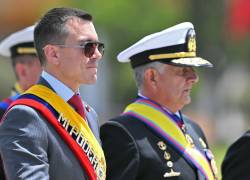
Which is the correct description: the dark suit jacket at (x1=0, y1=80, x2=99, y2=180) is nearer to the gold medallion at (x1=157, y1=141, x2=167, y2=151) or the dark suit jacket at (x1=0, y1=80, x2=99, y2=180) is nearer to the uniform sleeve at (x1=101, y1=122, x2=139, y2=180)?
the uniform sleeve at (x1=101, y1=122, x2=139, y2=180)

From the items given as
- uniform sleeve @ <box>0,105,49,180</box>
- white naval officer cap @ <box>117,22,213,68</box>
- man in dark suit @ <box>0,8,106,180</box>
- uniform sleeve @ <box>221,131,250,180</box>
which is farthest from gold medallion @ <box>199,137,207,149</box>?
uniform sleeve @ <box>0,105,49,180</box>

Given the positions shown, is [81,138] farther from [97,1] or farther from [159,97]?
[97,1]

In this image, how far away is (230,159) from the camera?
5.48 m

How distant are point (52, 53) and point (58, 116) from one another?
0.37m

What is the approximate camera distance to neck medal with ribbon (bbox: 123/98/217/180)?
18.2ft

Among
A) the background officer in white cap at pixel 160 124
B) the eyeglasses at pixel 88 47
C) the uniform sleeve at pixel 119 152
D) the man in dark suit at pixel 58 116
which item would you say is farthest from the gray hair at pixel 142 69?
the eyeglasses at pixel 88 47

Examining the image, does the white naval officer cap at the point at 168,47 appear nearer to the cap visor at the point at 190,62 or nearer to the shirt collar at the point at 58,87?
the cap visor at the point at 190,62

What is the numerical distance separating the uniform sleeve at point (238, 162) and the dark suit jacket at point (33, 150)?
1.41 meters

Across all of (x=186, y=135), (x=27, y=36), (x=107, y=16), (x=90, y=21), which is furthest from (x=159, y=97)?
(x=107, y=16)

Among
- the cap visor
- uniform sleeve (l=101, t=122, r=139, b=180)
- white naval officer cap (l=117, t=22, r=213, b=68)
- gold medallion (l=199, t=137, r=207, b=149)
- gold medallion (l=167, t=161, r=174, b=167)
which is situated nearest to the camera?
uniform sleeve (l=101, t=122, r=139, b=180)

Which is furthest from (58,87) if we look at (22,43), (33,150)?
(22,43)

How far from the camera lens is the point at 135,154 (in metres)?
5.30

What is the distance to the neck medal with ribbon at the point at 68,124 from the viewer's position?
14.3 feet

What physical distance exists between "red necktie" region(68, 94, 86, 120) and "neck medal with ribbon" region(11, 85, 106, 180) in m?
0.05
